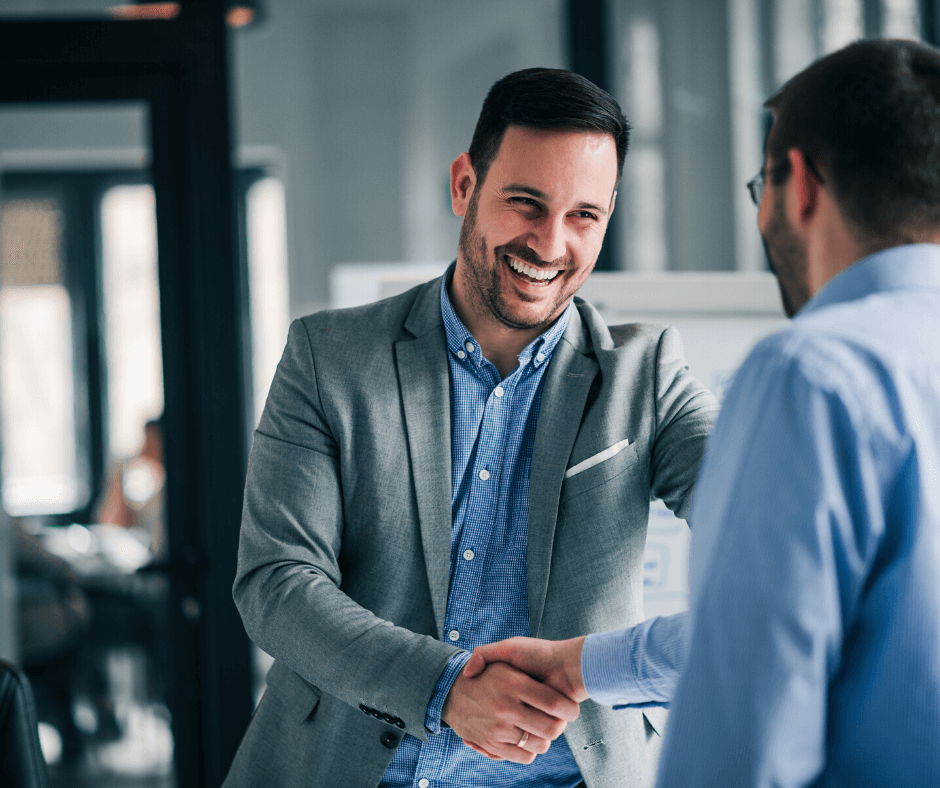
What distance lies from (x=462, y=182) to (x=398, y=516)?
21.3 inches

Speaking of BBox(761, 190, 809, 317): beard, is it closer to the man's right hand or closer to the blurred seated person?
the man's right hand

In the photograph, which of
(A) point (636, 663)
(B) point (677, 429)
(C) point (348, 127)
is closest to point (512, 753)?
(A) point (636, 663)

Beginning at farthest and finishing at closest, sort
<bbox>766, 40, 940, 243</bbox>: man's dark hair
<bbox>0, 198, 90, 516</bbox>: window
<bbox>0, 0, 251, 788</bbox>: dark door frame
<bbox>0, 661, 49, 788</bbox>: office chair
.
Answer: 1. <bbox>0, 198, 90, 516</bbox>: window
2. <bbox>0, 0, 251, 788</bbox>: dark door frame
3. <bbox>0, 661, 49, 788</bbox>: office chair
4. <bbox>766, 40, 940, 243</bbox>: man's dark hair

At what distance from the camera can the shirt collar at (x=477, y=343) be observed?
54.9 inches

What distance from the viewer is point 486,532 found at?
132cm

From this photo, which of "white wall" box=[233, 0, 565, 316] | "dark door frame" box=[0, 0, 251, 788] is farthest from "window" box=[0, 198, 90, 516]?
"white wall" box=[233, 0, 565, 316]

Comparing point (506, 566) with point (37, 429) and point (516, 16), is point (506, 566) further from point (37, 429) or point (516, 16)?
point (516, 16)

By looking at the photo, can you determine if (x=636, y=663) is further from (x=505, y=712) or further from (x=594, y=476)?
(x=594, y=476)

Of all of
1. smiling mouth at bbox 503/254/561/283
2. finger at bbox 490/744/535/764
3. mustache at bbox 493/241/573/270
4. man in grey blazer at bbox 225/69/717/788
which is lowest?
finger at bbox 490/744/535/764

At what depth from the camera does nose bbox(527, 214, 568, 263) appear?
1337 millimetres

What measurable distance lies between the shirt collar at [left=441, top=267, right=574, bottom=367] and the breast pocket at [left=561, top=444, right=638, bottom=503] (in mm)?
190

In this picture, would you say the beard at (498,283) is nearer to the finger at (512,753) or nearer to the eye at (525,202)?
the eye at (525,202)

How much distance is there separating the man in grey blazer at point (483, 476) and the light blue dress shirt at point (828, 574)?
54cm

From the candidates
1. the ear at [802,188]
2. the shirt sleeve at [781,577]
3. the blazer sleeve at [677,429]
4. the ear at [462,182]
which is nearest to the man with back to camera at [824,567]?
the shirt sleeve at [781,577]
